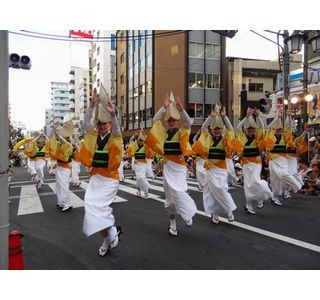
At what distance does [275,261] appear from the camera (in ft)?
15.3

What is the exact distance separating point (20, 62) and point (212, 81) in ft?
87.8

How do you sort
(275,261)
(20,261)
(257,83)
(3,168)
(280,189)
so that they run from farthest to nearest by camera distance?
(257,83) < (280,189) < (275,261) < (20,261) < (3,168)

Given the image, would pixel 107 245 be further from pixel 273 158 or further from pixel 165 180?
pixel 273 158

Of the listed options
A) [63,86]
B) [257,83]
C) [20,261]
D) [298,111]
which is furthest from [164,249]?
[63,86]

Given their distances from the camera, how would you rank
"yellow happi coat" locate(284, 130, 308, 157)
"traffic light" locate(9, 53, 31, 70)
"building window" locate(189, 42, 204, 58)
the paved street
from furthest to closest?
"building window" locate(189, 42, 204, 58) < "traffic light" locate(9, 53, 31, 70) < "yellow happi coat" locate(284, 130, 308, 157) < the paved street

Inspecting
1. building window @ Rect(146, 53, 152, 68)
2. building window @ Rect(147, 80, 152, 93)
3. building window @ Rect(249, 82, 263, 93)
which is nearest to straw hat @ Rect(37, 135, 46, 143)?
building window @ Rect(147, 80, 152, 93)

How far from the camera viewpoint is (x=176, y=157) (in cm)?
620

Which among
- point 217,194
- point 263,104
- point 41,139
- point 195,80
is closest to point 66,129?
point 217,194

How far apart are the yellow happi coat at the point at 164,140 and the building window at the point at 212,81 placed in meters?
29.7

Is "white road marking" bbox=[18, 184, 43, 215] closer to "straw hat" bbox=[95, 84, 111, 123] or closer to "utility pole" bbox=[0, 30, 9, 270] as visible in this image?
"straw hat" bbox=[95, 84, 111, 123]

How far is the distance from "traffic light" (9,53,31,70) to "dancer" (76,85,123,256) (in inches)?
260

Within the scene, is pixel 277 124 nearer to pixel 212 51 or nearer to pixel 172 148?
pixel 172 148

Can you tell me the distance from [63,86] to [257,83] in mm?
112799

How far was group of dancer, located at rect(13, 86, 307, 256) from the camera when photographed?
5.02m
